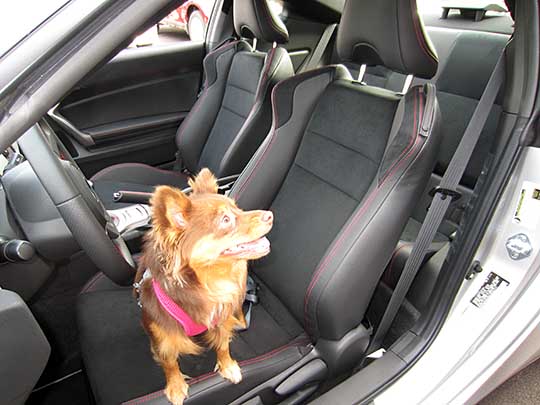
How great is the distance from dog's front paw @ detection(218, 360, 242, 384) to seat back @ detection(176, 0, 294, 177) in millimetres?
1469

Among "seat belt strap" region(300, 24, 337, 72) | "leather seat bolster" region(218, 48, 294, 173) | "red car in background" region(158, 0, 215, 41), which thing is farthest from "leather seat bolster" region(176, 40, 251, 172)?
"red car in background" region(158, 0, 215, 41)

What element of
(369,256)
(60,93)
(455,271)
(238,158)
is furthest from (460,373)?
(238,158)

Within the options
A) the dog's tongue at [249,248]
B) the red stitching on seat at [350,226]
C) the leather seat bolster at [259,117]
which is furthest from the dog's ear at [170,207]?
the leather seat bolster at [259,117]

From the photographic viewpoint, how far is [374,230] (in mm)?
1490

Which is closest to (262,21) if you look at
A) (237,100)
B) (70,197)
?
(237,100)

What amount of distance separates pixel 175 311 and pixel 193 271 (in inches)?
6.9

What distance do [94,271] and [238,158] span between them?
1155mm

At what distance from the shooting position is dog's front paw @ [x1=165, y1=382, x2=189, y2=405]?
1418mm

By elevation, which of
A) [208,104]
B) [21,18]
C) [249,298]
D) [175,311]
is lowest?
[249,298]

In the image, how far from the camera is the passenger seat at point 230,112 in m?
2.61

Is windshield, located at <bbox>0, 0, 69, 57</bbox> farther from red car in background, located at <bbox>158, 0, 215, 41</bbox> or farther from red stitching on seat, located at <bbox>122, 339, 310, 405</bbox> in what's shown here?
red car in background, located at <bbox>158, 0, 215, 41</bbox>

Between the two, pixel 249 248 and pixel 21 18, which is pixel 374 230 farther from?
pixel 21 18

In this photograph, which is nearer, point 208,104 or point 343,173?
point 343,173

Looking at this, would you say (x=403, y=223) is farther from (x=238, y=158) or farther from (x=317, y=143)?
(x=238, y=158)
